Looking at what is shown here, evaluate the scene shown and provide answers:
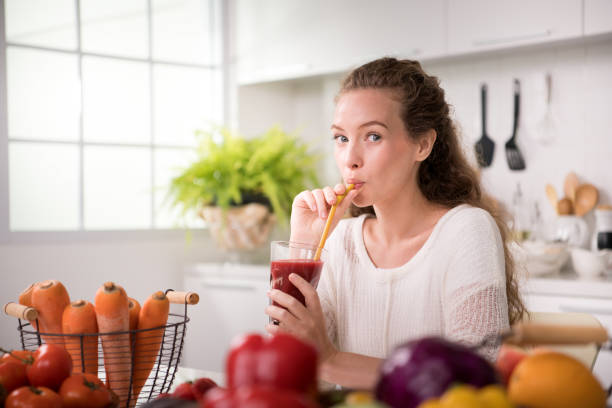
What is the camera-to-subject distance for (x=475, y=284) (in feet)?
4.73

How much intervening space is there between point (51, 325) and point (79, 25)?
2.75 metres

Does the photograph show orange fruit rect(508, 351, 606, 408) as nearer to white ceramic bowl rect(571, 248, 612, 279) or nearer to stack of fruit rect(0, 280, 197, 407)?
stack of fruit rect(0, 280, 197, 407)

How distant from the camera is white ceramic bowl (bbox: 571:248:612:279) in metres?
2.51

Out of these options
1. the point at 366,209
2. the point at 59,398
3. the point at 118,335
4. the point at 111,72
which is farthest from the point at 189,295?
the point at 111,72

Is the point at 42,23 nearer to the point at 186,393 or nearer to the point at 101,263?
the point at 101,263

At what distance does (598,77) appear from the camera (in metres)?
2.89

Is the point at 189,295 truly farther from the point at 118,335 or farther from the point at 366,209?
the point at 366,209

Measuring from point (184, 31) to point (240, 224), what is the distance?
1.33 meters

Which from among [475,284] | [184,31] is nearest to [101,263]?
[184,31]

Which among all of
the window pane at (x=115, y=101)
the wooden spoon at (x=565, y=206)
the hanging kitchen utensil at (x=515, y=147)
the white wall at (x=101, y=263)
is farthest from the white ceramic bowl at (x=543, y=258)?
the window pane at (x=115, y=101)

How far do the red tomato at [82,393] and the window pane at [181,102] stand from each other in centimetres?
288

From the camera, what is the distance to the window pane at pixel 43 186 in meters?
3.11

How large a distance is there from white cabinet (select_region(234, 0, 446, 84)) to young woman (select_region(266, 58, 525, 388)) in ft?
4.56

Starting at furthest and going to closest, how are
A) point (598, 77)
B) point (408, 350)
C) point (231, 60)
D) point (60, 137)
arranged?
point (231, 60) → point (60, 137) → point (598, 77) → point (408, 350)
